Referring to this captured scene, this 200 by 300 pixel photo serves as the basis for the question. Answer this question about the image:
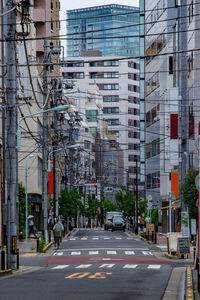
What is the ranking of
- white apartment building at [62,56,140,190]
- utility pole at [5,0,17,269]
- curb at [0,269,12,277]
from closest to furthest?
curb at [0,269,12,277] → utility pole at [5,0,17,269] → white apartment building at [62,56,140,190]

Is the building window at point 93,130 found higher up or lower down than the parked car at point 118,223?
higher up

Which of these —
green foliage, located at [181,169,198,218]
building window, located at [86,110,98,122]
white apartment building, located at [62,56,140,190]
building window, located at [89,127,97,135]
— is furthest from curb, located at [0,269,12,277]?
white apartment building, located at [62,56,140,190]

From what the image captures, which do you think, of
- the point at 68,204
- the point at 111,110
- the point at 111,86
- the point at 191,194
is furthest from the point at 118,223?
the point at 111,86

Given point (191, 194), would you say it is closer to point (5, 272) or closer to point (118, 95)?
point (5, 272)

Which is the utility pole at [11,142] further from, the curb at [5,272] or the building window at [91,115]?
the building window at [91,115]

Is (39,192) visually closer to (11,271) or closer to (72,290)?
(11,271)

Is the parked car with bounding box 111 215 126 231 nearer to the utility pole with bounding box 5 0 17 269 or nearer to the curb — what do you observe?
the utility pole with bounding box 5 0 17 269

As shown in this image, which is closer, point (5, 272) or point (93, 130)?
point (5, 272)

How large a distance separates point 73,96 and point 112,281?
131 m

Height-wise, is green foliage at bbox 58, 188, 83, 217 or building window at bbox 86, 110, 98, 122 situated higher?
building window at bbox 86, 110, 98, 122

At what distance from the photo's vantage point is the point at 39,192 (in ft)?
257

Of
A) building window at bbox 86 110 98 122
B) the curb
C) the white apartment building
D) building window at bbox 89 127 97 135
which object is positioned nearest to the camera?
the curb

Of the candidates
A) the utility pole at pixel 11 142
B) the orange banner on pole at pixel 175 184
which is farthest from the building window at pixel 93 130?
the utility pole at pixel 11 142

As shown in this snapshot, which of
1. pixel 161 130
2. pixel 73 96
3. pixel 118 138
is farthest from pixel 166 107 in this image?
pixel 118 138
